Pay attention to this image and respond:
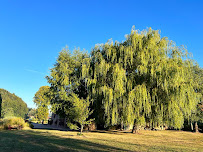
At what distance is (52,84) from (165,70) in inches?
579

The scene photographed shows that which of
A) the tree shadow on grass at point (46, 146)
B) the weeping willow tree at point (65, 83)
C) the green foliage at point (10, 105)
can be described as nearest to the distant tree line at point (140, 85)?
the weeping willow tree at point (65, 83)

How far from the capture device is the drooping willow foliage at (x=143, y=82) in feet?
48.5

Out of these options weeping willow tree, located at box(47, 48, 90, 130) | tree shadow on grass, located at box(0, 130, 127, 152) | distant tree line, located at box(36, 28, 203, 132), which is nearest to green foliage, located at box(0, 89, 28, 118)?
weeping willow tree, located at box(47, 48, 90, 130)

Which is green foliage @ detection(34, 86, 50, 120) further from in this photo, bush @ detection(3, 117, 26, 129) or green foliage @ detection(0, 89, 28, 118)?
green foliage @ detection(0, 89, 28, 118)

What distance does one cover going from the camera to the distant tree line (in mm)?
14758

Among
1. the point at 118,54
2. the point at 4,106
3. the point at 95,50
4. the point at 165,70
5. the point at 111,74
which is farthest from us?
the point at 4,106

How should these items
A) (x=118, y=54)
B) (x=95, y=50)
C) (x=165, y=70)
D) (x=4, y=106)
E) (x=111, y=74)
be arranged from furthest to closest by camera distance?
(x=4, y=106)
(x=95, y=50)
(x=118, y=54)
(x=111, y=74)
(x=165, y=70)

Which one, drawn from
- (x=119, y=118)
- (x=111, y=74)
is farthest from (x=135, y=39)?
(x=119, y=118)

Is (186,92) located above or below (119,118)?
above

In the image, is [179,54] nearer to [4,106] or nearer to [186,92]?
[186,92]

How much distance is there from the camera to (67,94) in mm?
20453

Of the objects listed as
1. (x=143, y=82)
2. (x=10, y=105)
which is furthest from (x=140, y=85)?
(x=10, y=105)

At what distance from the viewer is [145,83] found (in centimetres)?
1617

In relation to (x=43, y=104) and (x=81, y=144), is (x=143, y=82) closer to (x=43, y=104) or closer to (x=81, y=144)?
(x=81, y=144)
